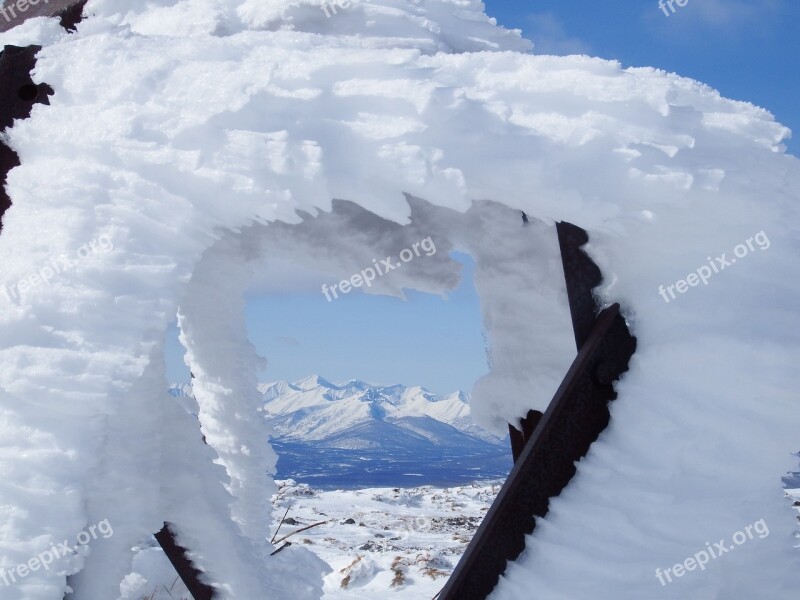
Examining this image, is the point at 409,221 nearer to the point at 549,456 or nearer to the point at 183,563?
the point at 549,456

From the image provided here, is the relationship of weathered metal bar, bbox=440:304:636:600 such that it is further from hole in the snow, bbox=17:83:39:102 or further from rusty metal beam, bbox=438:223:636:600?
hole in the snow, bbox=17:83:39:102

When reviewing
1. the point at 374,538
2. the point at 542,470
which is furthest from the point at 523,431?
the point at 374,538

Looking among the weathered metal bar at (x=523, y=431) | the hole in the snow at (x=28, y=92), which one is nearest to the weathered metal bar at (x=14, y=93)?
the hole in the snow at (x=28, y=92)

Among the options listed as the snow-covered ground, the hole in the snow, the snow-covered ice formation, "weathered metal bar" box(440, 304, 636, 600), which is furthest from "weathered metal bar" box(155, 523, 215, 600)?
the hole in the snow

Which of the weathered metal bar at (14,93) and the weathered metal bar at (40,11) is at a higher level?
the weathered metal bar at (40,11)

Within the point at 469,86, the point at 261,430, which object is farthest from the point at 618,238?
the point at 261,430

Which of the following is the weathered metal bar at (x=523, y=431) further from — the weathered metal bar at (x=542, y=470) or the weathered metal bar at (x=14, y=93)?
the weathered metal bar at (x=14, y=93)
